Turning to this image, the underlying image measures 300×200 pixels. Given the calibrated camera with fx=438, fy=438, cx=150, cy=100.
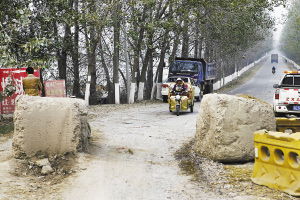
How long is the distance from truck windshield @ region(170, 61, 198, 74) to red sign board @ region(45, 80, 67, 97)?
41.0ft

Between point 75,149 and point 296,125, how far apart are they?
17.0 feet

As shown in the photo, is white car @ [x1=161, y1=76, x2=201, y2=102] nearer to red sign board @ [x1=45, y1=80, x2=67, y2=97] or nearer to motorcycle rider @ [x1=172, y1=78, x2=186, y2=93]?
motorcycle rider @ [x1=172, y1=78, x2=186, y2=93]

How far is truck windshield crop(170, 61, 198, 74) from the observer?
2902cm

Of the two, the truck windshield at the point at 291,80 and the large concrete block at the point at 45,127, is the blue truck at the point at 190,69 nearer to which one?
the truck windshield at the point at 291,80

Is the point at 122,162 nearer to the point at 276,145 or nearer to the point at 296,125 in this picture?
the point at 276,145

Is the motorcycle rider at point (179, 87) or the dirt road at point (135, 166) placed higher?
the motorcycle rider at point (179, 87)

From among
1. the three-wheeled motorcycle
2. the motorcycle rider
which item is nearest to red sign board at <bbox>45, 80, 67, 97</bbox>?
the three-wheeled motorcycle

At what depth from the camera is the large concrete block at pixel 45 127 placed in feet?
28.1

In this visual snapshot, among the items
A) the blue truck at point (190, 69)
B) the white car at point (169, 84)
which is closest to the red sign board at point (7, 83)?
the white car at point (169, 84)

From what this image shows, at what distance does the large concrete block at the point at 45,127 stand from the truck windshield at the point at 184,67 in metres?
20.5

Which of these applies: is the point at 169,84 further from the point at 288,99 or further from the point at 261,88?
the point at 261,88

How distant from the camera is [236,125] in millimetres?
8688

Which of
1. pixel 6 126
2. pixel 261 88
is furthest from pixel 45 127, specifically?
pixel 261 88

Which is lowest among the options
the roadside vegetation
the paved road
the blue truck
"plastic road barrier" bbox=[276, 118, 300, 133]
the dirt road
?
the dirt road
